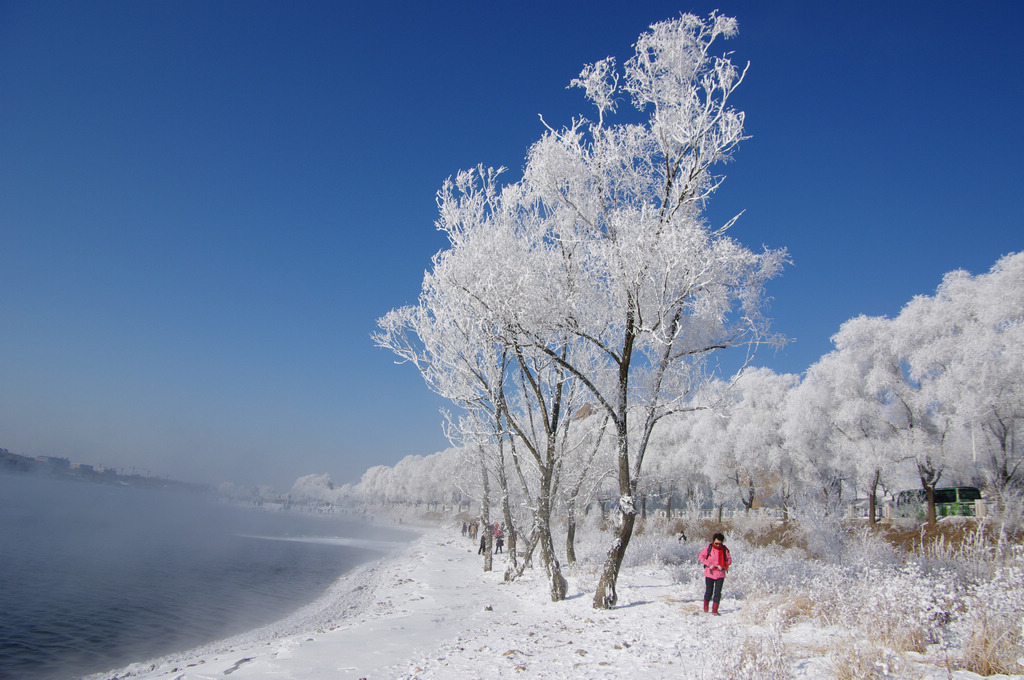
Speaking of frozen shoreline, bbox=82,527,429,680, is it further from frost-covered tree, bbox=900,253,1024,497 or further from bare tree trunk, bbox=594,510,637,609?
frost-covered tree, bbox=900,253,1024,497

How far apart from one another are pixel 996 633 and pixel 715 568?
13.6 feet

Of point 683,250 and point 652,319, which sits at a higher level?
point 683,250

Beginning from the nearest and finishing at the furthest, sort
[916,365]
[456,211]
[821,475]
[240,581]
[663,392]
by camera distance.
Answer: [663,392] < [456,211] < [240,581] < [916,365] < [821,475]

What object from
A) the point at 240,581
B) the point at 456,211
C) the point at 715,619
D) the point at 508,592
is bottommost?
the point at 240,581

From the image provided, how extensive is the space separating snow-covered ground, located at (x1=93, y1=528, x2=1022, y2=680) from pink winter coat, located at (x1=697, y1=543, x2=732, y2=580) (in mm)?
648

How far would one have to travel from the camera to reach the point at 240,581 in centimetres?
2222

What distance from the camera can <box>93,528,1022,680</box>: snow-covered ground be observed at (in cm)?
581

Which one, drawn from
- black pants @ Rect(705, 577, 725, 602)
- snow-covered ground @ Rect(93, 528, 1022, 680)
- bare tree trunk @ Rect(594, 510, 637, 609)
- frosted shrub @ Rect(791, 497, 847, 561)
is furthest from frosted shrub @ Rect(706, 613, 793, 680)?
frosted shrub @ Rect(791, 497, 847, 561)

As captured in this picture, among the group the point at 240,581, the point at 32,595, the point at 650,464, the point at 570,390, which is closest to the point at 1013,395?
the point at 570,390

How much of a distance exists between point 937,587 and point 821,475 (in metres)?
36.9

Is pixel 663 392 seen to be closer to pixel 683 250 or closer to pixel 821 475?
pixel 683 250

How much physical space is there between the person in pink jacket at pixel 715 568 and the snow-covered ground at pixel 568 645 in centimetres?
35

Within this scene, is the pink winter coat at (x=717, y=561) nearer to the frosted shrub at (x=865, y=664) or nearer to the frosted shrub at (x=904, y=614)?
the frosted shrub at (x=904, y=614)

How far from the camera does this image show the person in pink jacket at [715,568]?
938 centimetres
